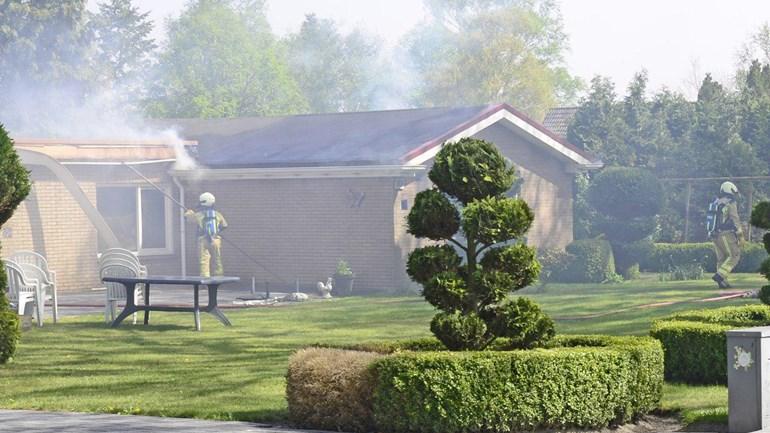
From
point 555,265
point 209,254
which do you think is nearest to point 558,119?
point 555,265

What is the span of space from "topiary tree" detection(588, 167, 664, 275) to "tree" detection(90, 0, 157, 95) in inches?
1701

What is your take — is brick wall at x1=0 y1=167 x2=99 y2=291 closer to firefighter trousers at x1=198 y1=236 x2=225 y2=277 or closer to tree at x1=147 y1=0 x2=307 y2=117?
firefighter trousers at x1=198 y1=236 x2=225 y2=277

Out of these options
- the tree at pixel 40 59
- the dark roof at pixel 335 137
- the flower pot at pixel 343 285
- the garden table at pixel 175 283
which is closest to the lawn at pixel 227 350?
the garden table at pixel 175 283

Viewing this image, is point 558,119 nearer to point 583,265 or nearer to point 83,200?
point 583,265

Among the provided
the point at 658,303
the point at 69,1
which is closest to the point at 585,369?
the point at 658,303

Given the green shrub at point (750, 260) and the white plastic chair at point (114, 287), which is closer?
the white plastic chair at point (114, 287)

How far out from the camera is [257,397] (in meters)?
14.0

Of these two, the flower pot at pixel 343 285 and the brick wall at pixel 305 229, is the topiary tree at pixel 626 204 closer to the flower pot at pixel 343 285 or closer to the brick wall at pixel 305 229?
the brick wall at pixel 305 229

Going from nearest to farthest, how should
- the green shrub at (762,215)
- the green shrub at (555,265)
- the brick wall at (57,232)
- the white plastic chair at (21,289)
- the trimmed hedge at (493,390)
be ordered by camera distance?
the trimmed hedge at (493,390), the green shrub at (762,215), the white plastic chair at (21,289), the brick wall at (57,232), the green shrub at (555,265)

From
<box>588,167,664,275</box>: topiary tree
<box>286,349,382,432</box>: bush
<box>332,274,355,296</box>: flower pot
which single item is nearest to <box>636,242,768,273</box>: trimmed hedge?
<box>588,167,664,275</box>: topiary tree

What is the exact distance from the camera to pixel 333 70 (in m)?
97.7

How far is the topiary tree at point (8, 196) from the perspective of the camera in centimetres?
1614

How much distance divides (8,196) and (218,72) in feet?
247

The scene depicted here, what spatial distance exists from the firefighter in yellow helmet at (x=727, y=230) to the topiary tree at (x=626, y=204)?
4615 millimetres
